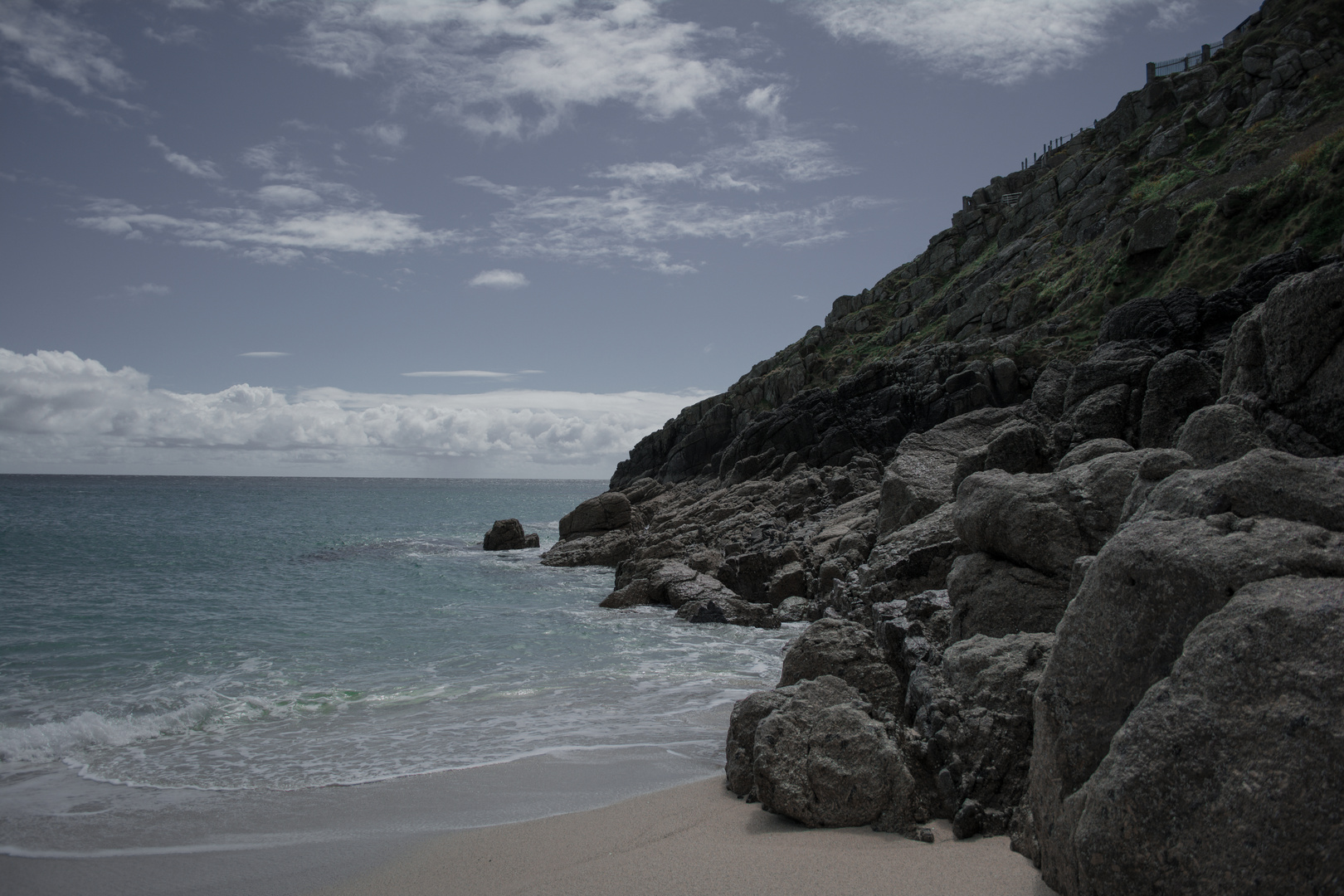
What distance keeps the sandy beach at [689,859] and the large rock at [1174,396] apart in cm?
1119

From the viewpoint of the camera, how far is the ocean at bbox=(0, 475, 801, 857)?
7621mm

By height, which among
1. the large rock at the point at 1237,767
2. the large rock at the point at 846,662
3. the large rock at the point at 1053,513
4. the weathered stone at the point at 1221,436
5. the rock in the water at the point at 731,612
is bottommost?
the rock in the water at the point at 731,612

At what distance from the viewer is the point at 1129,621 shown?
4.23 meters

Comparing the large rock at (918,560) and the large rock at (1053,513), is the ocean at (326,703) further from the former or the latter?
the large rock at (1053,513)

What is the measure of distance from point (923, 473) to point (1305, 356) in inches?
377

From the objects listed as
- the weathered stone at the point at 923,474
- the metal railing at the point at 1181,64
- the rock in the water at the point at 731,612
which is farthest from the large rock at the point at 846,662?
the metal railing at the point at 1181,64

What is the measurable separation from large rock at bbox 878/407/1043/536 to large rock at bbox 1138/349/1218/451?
2307mm

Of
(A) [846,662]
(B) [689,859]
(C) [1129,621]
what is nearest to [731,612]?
(A) [846,662]

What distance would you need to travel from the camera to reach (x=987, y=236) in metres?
70.3

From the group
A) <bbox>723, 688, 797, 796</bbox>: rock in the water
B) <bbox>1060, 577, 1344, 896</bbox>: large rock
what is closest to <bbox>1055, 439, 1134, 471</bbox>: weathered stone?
<bbox>723, 688, 797, 796</bbox>: rock in the water

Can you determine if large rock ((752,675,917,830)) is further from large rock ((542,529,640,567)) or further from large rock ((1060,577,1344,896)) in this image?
large rock ((542,529,640,567))

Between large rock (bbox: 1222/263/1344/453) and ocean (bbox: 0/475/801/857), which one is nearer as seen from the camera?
large rock (bbox: 1222/263/1344/453)

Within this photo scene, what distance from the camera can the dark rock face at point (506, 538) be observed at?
131 ft

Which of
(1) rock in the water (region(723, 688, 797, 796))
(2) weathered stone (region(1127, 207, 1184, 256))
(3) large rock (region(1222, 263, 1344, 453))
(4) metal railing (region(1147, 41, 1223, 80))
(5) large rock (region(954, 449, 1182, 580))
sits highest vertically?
(4) metal railing (region(1147, 41, 1223, 80))
